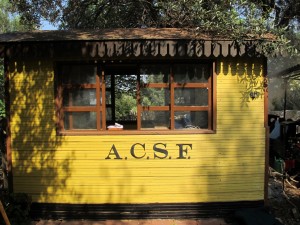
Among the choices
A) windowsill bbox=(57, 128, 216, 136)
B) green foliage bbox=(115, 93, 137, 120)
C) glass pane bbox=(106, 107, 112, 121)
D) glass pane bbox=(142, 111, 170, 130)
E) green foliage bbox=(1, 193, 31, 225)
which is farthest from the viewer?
green foliage bbox=(115, 93, 137, 120)

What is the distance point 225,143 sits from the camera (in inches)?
257

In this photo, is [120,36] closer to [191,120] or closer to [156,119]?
[156,119]

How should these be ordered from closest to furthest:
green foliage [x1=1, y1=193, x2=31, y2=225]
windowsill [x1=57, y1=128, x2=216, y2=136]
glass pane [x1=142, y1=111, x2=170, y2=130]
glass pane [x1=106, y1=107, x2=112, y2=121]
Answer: green foliage [x1=1, y1=193, x2=31, y2=225], windowsill [x1=57, y1=128, x2=216, y2=136], glass pane [x1=142, y1=111, x2=170, y2=130], glass pane [x1=106, y1=107, x2=112, y2=121]

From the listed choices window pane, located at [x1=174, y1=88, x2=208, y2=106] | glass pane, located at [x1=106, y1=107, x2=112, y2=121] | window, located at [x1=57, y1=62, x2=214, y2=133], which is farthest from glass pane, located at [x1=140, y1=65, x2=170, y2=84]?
glass pane, located at [x1=106, y1=107, x2=112, y2=121]

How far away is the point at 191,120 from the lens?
657 centimetres

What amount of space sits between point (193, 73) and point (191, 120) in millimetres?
814

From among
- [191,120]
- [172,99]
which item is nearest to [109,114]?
[172,99]

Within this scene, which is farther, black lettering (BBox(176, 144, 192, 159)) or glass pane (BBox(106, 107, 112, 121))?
glass pane (BBox(106, 107, 112, 121))

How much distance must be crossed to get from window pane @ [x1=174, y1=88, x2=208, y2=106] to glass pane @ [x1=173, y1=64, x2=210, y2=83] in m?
0.15

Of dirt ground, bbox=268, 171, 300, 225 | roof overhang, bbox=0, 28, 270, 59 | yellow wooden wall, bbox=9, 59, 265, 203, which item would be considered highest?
roof overhang, bbox=0, 28, 270, 59

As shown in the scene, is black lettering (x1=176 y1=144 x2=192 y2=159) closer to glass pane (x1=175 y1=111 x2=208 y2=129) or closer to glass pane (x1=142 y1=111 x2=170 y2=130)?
glass pane (x1=175 y1=111 x2=208 y2=129)

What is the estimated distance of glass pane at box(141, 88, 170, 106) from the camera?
6547 mm

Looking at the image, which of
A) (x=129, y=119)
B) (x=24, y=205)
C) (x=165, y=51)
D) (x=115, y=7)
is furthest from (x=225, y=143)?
(x=115, y=7)

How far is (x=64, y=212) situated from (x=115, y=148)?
1447 mm
